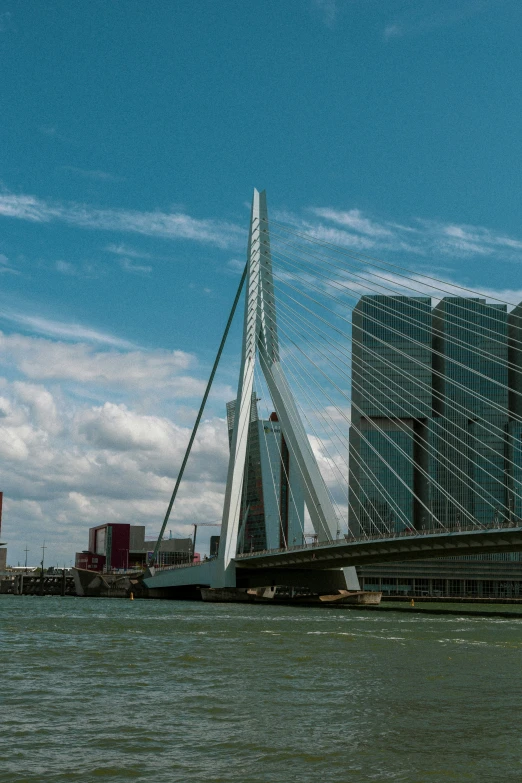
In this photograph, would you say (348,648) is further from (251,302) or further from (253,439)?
(253,439)

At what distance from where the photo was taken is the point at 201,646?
→ 30.3 m

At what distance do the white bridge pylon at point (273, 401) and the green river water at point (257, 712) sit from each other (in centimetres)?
2954

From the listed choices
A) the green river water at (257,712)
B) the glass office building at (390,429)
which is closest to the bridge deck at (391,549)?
the green river water at (257,712)

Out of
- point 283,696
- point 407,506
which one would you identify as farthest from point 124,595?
point 283,696

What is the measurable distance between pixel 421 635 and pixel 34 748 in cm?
2570

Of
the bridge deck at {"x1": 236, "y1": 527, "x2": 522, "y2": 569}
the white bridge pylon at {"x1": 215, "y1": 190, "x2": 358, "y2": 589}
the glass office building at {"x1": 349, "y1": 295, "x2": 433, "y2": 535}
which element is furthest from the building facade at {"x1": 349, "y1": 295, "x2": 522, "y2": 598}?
the white bridge pylon at {"x1": 215, "y1": 190, "x2": 358, "y2": 589}

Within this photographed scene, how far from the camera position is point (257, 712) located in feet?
54.3

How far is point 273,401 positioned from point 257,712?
4581 centimetres

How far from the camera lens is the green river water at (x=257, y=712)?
41.1 feet

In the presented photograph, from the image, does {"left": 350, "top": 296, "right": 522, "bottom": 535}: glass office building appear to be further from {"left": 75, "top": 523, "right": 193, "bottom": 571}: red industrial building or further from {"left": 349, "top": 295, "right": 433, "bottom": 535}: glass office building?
{"left": 75, "top": 523, "right": 193, "bottom": 571}: red industrial building

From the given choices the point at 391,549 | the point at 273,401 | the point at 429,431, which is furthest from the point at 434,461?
the point at 273,401

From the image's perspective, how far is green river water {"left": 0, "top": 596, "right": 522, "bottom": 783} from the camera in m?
12.5

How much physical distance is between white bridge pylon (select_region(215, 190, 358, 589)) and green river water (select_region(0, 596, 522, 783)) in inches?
1163

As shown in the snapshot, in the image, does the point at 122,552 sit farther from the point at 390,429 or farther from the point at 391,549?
the point at 391,549
